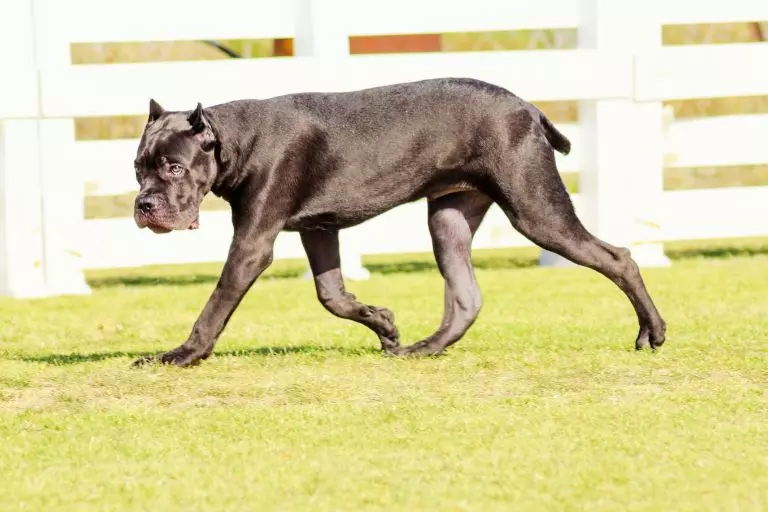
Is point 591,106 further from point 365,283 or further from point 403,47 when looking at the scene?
point 403,47

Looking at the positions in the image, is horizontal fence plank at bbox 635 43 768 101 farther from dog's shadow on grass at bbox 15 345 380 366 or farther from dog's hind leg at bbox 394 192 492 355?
dog's shadow on grass at bbox 15 345 380 366

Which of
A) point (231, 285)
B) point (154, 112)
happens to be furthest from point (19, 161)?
point (231, 285)

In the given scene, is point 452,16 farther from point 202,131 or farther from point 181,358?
point 181,358

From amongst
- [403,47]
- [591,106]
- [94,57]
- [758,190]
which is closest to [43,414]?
[591,106]

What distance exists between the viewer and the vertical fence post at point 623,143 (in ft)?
31.9

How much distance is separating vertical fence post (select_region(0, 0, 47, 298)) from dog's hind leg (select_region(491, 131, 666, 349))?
384cm

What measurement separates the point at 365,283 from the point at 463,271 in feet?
9.47

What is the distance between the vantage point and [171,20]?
9.47m

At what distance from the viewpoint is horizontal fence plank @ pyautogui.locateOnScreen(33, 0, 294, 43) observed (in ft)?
30.8

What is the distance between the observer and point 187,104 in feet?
30.5

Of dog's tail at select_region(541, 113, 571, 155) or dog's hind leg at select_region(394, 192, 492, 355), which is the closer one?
dog's tail at select_region(541, 113, 571, 155)

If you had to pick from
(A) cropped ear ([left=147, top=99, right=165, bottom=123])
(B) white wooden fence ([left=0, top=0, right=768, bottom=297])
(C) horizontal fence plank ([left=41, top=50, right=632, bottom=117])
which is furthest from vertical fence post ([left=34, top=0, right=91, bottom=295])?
(A) cropped ear ([left=147, top=99, right=165, bottom=123])

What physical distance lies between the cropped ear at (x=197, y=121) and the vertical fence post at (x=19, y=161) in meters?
3.45

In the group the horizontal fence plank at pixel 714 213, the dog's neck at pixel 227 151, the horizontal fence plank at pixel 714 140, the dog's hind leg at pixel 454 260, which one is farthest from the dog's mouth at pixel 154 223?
the horizontal fence plank at pixel 714 140
